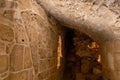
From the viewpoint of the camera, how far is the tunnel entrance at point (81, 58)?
12.4 ft

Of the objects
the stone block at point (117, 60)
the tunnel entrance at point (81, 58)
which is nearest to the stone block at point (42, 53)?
the stone block at point (117, 60)

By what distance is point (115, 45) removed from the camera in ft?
6.51

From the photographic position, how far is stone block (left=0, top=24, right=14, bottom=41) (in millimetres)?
1258

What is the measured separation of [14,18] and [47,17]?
83 cm

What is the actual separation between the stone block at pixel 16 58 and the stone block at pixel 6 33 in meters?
0.11

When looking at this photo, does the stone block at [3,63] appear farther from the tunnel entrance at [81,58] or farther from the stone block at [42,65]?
the tunnel entrance at [81,58]

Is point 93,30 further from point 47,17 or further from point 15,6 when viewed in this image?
point 15,6

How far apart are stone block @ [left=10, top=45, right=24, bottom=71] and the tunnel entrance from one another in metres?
2.39

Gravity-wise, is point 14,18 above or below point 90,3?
below

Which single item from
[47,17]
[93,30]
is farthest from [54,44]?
[93,30]

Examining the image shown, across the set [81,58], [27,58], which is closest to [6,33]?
[27,58]

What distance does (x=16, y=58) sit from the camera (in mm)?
1439

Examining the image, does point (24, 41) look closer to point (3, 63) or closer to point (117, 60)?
point (3, 63)

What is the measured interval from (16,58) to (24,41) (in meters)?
→ 0.22
